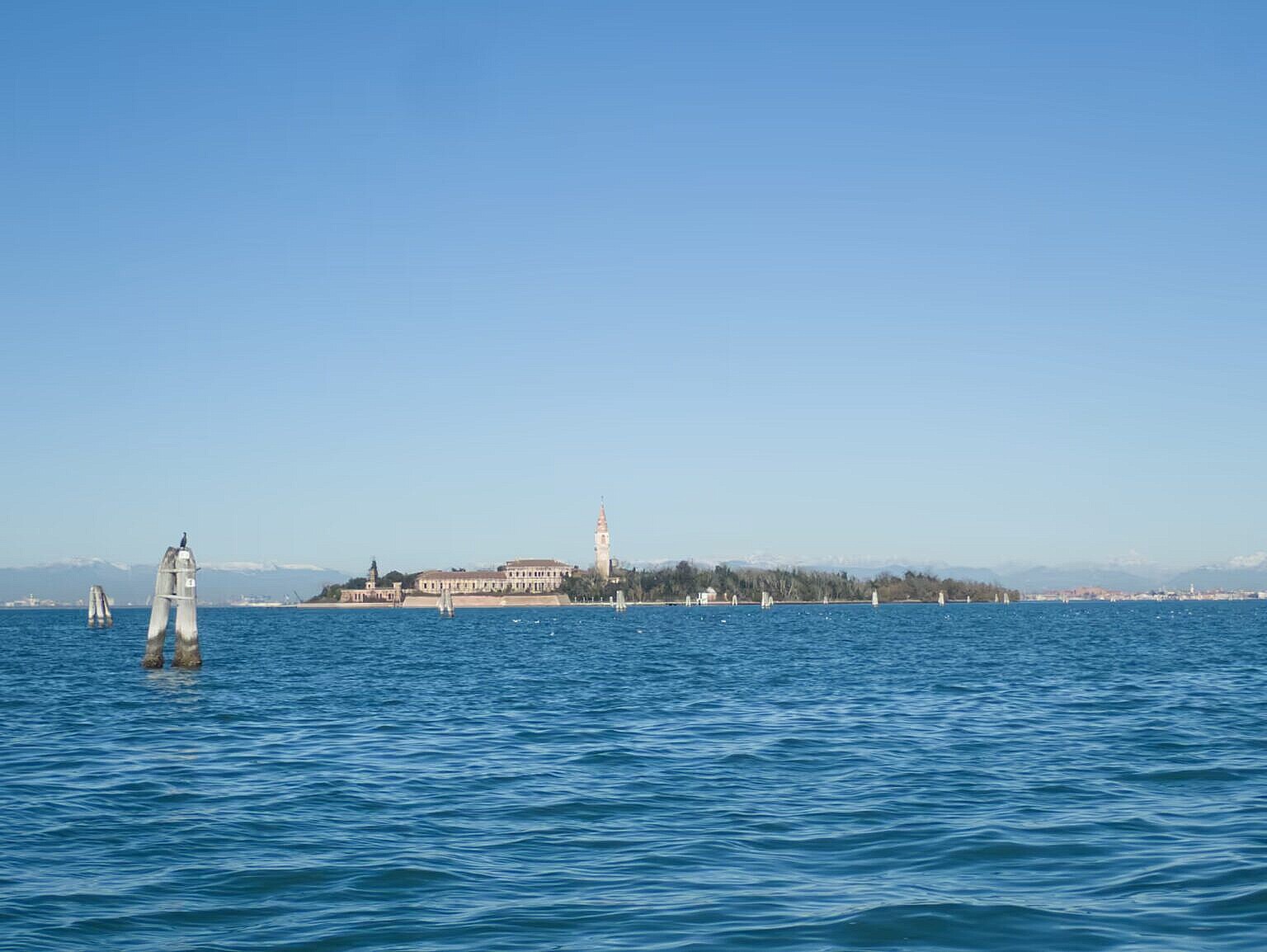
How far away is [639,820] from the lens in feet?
61.8

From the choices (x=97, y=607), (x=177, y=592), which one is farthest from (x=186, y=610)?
(x=97, y=607)


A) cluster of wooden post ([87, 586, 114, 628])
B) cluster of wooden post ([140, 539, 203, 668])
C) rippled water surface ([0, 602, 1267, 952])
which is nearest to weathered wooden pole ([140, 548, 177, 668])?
cluster of wooden post ([140, 539, 203, 668])

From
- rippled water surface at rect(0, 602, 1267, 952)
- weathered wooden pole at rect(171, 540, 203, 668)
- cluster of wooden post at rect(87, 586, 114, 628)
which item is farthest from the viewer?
cluster of wooden post at rect(87, 586, 114, 628)

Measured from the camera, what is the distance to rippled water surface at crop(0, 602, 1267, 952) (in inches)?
509

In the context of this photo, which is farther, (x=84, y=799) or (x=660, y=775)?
(x=660, y=775)

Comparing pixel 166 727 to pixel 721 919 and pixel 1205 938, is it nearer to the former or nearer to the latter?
pixel 721 919

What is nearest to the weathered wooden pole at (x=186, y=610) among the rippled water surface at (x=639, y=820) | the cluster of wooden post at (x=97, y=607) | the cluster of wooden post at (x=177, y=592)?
the cluster of wooden post at (x=177, y=592)

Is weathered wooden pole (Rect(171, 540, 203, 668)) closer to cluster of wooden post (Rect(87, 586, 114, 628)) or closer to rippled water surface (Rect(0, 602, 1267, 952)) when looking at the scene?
rippled water surface (Rect(0, 602, 1267, 952))

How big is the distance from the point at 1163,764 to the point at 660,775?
10.0 m

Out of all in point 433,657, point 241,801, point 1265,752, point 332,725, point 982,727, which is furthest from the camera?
point 433,657

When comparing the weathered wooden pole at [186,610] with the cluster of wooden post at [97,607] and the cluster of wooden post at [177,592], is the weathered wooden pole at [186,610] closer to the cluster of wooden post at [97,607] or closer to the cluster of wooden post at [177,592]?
the cluster of wooden post at [177,592]

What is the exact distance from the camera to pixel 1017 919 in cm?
1282

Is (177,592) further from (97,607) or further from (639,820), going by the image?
(97,607)

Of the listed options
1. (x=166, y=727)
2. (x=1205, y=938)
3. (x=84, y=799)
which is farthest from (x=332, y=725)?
(x=1205, y=938)
